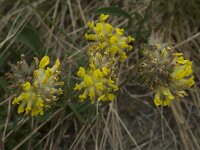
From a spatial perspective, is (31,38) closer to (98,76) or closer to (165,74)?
(98,76)

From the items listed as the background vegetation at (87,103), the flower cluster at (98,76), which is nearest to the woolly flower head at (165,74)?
the flower cluster at (98,76)

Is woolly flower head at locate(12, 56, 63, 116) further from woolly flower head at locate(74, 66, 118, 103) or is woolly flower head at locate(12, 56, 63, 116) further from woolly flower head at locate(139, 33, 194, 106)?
woolly flower head at locate(139, 33, 194, 106)

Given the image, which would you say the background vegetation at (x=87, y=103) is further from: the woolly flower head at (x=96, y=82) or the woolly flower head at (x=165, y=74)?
the woolly flower head at (x=165, y=74)

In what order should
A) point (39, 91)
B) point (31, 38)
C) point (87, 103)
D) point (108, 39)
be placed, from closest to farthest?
1. point (39, 91)
2. point (108, 39)
3. point (87, 103)
4. point (31, 38)

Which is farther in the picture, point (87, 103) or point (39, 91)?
point (87, 103)

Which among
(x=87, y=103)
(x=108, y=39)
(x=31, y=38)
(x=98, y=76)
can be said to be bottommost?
(x=87, y=103)

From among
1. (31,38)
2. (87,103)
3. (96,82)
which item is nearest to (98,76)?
(96,82)

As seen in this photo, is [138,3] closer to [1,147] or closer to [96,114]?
[96,114]
